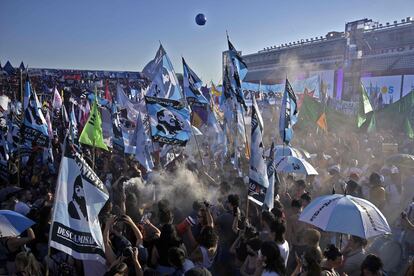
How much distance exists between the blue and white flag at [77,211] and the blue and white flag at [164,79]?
6.90m

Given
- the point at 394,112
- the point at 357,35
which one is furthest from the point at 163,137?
the point at 357,35

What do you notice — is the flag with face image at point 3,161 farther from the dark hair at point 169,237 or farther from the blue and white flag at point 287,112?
the blue and white flag at point 287,112

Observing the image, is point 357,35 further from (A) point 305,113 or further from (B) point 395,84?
(A) point 305,113

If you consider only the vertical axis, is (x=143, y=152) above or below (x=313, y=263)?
above

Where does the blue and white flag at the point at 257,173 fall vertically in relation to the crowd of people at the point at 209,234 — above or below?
above

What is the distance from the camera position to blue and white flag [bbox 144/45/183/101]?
10773 mm

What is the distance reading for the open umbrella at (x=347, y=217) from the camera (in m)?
4.35

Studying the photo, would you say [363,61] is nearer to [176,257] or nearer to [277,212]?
[277,212]

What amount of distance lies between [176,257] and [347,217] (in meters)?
1.94

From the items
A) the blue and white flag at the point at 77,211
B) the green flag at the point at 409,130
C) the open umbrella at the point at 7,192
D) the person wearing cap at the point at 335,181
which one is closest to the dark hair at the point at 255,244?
the blue and white flag at the point at 77,211

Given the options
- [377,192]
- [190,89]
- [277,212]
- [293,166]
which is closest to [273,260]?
[277,212]

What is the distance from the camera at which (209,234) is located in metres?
4.47

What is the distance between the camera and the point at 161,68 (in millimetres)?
10812

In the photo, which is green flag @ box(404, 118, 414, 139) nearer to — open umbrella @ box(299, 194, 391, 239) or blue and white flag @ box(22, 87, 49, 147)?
open umbrella @ box(299, 194, 391, 239)
